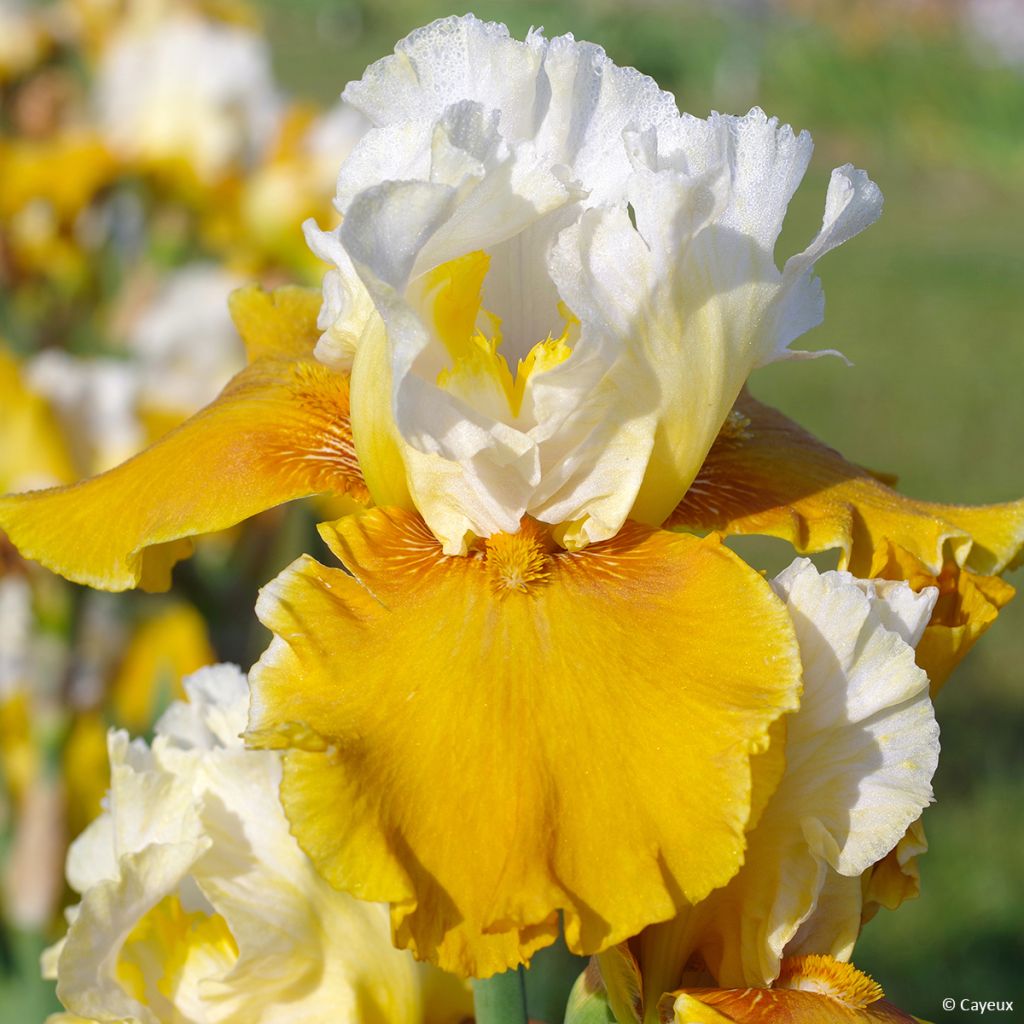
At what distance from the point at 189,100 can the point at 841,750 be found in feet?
8.52

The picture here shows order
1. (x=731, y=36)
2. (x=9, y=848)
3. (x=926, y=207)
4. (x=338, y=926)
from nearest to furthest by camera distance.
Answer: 1. (x=338, y=926)
2. (x=9, y=848)
3. (x=926, y=207)
4. (x=731, y=36)

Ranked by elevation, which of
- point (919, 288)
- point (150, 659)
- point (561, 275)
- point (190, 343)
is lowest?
point (919, 288)

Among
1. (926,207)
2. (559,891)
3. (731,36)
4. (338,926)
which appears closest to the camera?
(559,891)

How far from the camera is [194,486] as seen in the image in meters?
0.84

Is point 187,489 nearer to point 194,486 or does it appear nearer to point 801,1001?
point 194,486

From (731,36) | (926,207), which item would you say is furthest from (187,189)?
(731,36)

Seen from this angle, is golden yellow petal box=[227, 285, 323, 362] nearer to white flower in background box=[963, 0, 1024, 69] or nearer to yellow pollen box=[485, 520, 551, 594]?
yellow pollen box=[485, 520, 551, 594]

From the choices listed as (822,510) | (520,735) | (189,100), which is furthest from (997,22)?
(520,735)

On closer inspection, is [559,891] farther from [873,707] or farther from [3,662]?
[3,662]

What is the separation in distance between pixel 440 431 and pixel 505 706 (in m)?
0.15

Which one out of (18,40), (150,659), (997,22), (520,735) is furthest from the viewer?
(997,22)

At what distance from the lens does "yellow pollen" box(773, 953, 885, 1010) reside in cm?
79

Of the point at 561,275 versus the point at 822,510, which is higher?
the point at 561,275

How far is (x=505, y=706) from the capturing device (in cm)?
71
